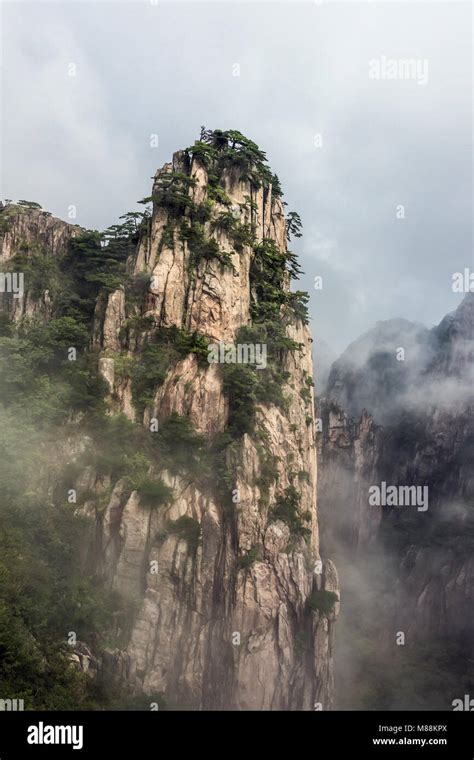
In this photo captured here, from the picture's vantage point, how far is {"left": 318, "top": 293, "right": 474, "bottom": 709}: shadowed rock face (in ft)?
221

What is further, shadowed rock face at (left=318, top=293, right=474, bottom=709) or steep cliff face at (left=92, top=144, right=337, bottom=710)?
shadowed rock face at (left=318, top=293, right=474, bottom=709)

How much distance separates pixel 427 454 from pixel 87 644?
6861 cm

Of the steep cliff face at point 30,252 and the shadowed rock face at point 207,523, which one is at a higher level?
the steep cliff face at point 30,252

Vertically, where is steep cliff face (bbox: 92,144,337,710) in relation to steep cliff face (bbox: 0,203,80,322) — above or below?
below

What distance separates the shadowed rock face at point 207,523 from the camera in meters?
31.7

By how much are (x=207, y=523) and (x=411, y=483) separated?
6060cm

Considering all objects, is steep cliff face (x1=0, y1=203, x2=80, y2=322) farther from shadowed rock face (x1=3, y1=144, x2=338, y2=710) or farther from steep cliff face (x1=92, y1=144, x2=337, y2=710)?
steep cliff face (x1=92, y1=144, x2=337, y2=710)

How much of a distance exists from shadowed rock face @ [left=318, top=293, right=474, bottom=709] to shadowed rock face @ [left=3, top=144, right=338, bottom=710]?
3285cm

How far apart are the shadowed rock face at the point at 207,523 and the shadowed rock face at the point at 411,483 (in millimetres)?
32848
